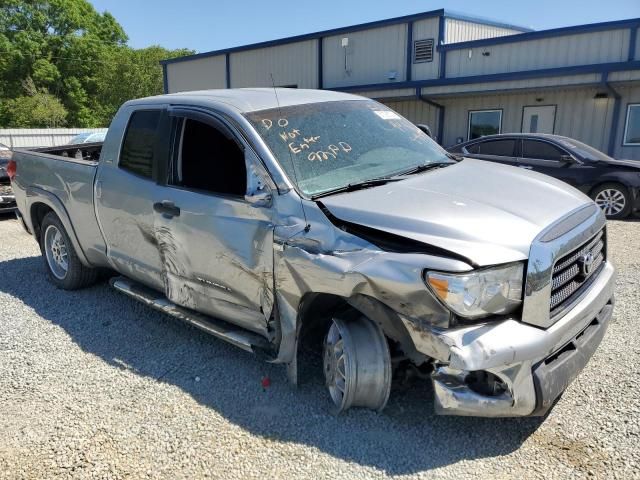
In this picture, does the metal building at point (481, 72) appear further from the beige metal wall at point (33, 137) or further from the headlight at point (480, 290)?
the beige metal wall at point (33, 137)

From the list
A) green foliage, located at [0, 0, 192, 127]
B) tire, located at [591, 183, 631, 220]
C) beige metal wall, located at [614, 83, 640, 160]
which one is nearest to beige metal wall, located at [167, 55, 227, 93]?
beige metal wall, located at [614, 83, 640, 160]

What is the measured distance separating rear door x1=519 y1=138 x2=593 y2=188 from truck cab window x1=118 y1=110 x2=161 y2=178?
7789 millimetres

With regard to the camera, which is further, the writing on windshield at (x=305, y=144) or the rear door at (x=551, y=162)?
the rear door at (x=551, y=162)

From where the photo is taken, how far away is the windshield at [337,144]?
10.6 ft

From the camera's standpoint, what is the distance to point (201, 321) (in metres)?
3.69

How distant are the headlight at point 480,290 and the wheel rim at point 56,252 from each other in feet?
14.3

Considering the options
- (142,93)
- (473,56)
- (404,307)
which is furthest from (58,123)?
(404,307)

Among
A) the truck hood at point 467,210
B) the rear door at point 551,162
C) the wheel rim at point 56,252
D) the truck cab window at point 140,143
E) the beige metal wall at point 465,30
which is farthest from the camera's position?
the beige metal wall at point 465,30

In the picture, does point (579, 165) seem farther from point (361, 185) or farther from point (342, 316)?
point (342, 316)

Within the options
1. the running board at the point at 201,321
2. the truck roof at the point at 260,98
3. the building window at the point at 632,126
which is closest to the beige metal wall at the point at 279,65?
the building window at the point at 632,126

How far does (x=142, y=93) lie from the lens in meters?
50.4

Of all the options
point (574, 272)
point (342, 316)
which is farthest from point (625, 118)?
point (342, 316)

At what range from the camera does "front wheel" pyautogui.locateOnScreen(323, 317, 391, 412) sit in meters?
2.89

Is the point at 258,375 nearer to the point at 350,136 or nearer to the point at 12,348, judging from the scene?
the point at 350,136
